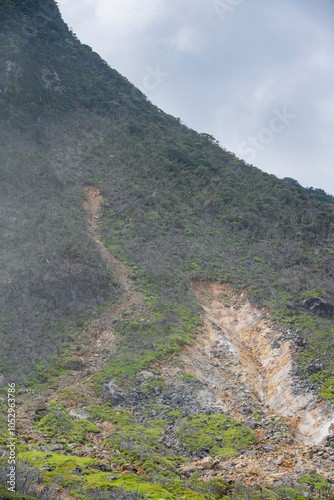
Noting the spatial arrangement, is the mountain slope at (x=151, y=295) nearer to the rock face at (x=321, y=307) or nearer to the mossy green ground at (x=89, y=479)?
the mossy green ground at (x=89, y=479)

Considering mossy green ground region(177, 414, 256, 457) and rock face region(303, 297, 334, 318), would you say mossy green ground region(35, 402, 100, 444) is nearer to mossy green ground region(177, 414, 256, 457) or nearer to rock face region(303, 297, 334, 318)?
mossy green ground region(177, 414, 256, 457)

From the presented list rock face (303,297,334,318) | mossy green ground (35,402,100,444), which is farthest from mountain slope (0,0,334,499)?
rock face (303,297,334,318)

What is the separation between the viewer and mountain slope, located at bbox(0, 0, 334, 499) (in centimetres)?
1279

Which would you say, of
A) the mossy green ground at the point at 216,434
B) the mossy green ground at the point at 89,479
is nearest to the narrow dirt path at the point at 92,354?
the mossy green ground at the point at 89,479

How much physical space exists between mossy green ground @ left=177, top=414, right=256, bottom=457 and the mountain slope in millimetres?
70

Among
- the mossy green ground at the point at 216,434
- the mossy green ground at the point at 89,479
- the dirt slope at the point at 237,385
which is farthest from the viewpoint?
the mossy green ground at the point at 216,434

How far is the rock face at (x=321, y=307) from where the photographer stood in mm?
20344

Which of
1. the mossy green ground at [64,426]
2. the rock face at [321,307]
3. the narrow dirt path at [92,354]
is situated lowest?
the mossy green ground at [64,426]

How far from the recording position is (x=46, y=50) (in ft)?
171

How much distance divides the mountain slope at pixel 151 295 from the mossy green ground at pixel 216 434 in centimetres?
7

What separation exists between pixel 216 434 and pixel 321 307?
10727 millimetres

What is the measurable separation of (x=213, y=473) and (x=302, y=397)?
5549mm

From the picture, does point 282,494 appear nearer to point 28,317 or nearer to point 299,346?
point 299,346

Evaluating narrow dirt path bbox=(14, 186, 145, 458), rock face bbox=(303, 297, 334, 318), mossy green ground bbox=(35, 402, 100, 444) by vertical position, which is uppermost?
rock face bbox=(303, 297, 334, 318)
